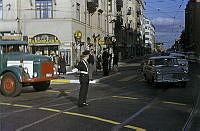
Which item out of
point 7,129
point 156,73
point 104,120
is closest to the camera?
point 7,129

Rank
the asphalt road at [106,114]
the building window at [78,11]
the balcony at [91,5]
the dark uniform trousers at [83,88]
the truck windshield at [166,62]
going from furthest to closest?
the balcony at [91,5] < the building window at [78,11] < the truck windshield at [166,62] < the dark uniform trousers at [83,88] < the asphalt road at [106,114]

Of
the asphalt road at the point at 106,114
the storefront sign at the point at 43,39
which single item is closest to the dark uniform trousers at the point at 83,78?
the asphalt road at the point at 106,114

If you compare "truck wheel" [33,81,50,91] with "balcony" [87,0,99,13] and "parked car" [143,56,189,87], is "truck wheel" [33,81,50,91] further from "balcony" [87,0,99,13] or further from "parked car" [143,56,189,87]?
"balcony" [87,0,99,13]

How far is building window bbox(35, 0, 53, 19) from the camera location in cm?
3725

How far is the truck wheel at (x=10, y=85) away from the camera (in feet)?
46.2

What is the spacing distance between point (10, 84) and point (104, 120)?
6895 mm

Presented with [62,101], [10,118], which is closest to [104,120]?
[10,118]

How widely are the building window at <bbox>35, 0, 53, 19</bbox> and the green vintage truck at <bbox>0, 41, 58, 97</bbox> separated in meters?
22.6

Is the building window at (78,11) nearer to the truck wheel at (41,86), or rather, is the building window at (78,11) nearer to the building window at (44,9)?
the building window at (44,9)

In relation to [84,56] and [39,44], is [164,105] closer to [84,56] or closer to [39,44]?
[84,56]

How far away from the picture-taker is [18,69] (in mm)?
14062

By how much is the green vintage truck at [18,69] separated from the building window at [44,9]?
890 inches

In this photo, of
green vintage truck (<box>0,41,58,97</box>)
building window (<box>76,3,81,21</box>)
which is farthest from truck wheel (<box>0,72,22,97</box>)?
building window (<box>76,3,81,21</box>)

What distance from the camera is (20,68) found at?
1411 cm
